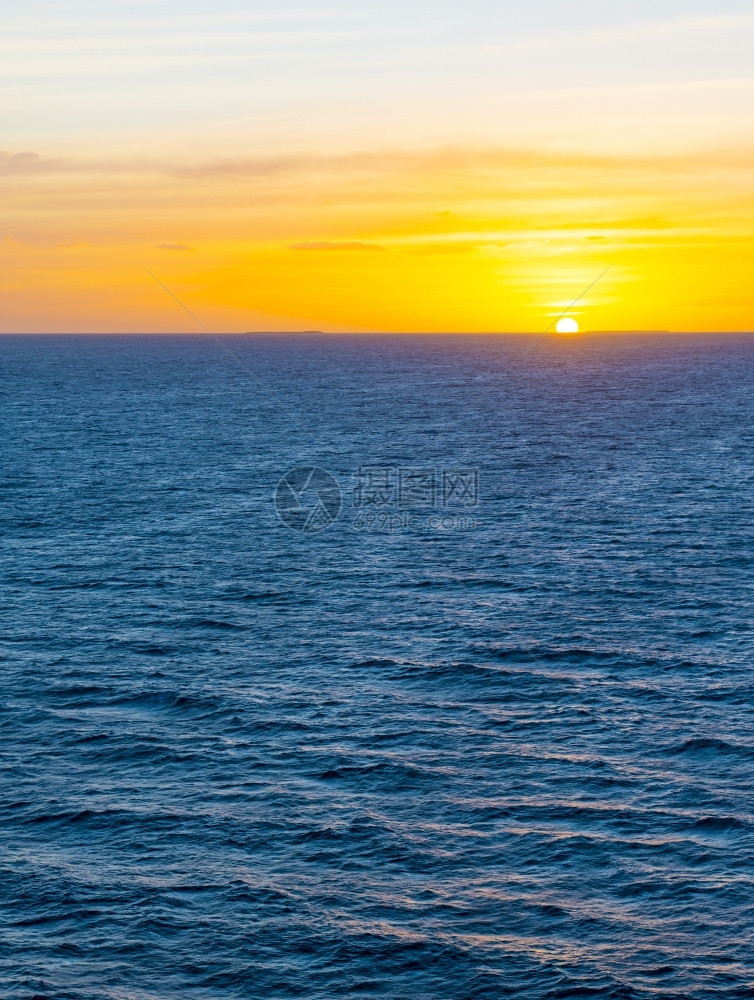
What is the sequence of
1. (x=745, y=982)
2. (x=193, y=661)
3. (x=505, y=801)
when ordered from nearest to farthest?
1. (x=745, y=982)
2. (x=505, y=801)
3. (x=193, y=661)

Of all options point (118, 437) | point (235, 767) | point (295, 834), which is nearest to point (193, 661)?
point (235, 767)

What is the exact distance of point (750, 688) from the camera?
58531 millimetres

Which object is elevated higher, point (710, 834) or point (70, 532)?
point (70, 532)

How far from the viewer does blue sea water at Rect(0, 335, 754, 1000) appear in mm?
37469

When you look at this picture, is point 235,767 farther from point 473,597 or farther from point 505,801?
point 473,597

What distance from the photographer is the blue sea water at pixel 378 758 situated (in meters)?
37.5

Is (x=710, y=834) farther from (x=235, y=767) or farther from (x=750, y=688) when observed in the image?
(x=235, y=767)

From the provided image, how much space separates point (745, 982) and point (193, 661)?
3658 centimetres

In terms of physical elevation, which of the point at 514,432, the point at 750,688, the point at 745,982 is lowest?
the point at 745,982

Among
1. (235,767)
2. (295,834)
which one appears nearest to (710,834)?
(295,834)

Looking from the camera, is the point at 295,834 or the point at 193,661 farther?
the point at 193,661

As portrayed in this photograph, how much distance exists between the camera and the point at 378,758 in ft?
167

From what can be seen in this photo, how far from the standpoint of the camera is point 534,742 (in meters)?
52.5

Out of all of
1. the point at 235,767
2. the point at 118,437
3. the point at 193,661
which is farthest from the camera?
the point at 118,437
